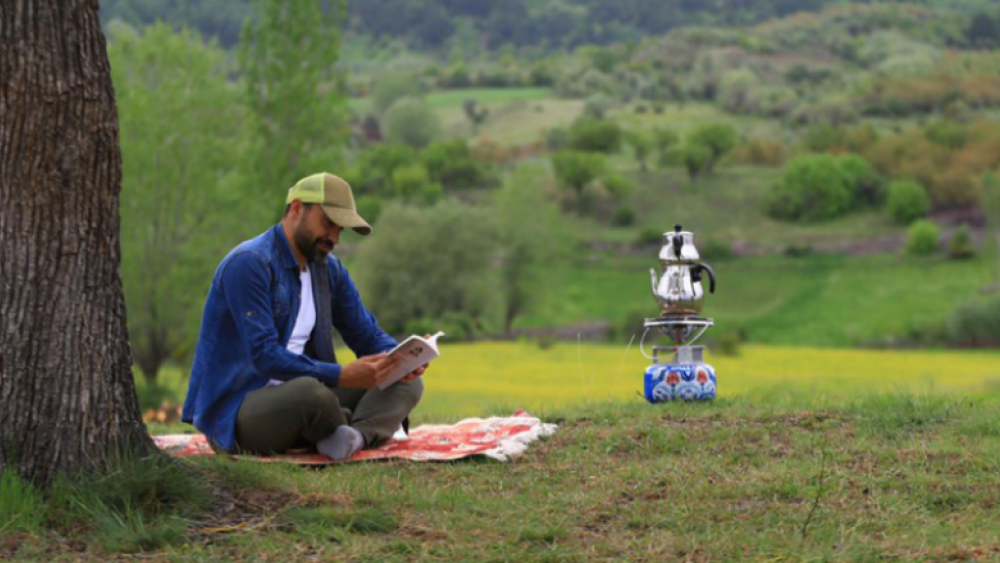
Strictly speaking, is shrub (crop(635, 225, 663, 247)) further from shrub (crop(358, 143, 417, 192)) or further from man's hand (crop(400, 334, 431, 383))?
man's hand (crop(400, 334, 431, 383))

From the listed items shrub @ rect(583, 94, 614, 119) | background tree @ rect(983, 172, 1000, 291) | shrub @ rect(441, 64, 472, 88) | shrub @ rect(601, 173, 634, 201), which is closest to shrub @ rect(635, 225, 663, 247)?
shrub @ rect(601, 173, 634, 201)

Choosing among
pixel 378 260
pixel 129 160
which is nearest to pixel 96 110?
pixel 129 160

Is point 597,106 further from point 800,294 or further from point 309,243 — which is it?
point 309,243

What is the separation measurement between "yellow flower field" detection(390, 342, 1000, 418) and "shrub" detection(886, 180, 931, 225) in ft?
174

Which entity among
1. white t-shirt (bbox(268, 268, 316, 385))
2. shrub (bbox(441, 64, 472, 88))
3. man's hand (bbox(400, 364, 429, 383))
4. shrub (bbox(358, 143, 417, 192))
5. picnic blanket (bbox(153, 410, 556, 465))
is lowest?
picnic blanket (bbox(153, 410, 556, 465))

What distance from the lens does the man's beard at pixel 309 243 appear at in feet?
25.1

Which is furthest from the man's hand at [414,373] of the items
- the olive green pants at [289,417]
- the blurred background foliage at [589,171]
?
the blurred background foliage at [589,171]

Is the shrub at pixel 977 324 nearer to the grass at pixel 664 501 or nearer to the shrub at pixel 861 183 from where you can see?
the shrub at pixel 861 183

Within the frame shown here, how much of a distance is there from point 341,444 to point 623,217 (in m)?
101

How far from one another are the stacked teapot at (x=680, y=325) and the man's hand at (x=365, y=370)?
284 centimetres

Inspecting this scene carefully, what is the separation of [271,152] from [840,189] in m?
80.5

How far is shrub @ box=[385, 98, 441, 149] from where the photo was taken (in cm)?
13962

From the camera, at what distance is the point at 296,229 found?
25.2ft

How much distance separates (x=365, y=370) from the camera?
7.48 meters
